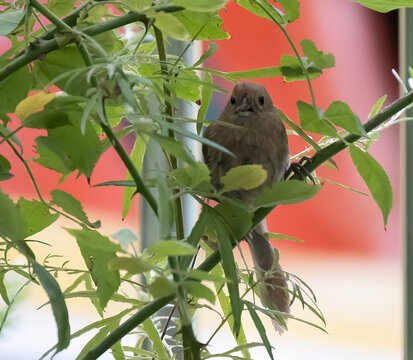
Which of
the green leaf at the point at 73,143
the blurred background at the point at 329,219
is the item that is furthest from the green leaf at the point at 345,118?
the blurred background at the point at 329,219

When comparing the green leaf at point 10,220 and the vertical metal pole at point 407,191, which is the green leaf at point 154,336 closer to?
the green leaf at point 10,220

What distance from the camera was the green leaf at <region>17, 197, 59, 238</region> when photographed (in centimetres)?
33

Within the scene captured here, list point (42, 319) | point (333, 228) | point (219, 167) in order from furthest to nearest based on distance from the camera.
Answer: point (333, 228), point (42, 319), point (219, 167)

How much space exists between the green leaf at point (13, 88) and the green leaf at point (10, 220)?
0.20 ft

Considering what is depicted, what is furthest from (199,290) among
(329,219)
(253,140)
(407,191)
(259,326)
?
(407,191)

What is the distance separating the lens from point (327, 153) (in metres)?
0.33

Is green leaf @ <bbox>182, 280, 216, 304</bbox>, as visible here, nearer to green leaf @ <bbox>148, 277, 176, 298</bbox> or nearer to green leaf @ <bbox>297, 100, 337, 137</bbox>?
green leaf @ <bbox>148, 277, 176, 298</bbox>

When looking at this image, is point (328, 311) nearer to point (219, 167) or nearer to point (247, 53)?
point (247, 53)

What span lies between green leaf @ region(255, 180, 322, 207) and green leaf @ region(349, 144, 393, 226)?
64 millimetres

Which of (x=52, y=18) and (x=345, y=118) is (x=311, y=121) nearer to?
(x=345, y=118)

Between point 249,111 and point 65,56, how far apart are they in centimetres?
27

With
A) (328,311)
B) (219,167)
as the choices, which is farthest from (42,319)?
(219,167)

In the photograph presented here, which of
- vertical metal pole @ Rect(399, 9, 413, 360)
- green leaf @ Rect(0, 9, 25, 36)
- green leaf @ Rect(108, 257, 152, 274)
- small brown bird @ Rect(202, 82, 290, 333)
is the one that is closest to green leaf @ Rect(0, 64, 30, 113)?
green leaf @ Rect(0, 9, 25, 36)

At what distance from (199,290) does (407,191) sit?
4.11 feet
